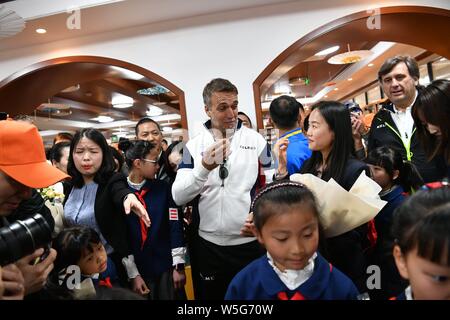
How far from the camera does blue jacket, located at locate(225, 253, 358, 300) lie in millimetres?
962

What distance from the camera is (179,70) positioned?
3535mm

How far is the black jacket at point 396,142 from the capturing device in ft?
5.45

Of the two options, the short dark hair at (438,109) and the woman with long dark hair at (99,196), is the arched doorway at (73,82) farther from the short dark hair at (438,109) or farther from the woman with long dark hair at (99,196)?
the short dark hair at (438,109)

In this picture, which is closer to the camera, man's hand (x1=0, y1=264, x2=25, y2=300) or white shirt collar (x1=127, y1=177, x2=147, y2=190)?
man's hand (x1=0, y1=264, x2=25, y2=300)

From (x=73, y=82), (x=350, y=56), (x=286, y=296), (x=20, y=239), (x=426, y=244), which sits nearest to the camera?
(x=426, y=244)

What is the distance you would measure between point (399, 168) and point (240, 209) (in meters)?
0.87

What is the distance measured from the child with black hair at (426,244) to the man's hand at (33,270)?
994mm

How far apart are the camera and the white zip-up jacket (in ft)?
2.27

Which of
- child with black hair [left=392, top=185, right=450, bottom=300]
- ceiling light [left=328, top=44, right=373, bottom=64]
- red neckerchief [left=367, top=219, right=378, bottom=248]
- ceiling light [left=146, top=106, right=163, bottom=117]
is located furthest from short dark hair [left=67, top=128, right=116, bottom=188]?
ceiling light [left=146, top=106, right=163, bottom=117]

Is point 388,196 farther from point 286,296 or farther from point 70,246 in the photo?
point 70,246

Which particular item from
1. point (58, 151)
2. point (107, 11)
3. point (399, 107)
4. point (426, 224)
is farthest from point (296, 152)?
point (107, 11)

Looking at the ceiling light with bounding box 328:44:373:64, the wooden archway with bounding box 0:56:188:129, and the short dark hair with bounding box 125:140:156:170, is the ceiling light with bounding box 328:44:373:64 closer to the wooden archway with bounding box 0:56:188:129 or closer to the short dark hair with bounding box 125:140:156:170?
the wooden archway with bounding box 0:56:188:129

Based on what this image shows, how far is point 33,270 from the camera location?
3.04 feet

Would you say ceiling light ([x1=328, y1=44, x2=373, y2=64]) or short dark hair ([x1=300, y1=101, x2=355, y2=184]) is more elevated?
ceiling light ([x1=328, y1=44, x2=373, y2=64])
